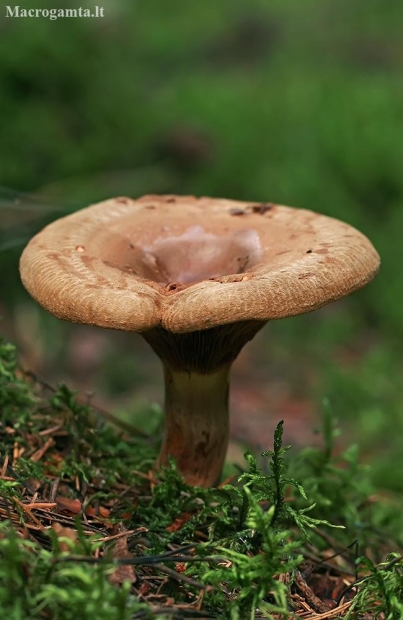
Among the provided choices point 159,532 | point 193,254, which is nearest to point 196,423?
point 159,532

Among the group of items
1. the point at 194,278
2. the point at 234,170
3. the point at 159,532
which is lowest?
the point at 234,170


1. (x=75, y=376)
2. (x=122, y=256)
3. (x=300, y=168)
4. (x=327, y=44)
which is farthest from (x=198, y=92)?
(x=122, y=256)

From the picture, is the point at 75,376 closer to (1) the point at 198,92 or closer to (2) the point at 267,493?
(2) the point at 267,493

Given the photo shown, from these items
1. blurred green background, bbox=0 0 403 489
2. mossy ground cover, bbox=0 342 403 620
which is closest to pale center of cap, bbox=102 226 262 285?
mossy ground cover, bbox=0 342 403 620

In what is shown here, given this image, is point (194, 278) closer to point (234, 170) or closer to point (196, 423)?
point (196, 423)

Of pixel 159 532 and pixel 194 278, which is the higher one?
pixel 194 278

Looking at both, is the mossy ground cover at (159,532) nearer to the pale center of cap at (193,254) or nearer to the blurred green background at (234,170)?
the pale center of cap at (193,254)

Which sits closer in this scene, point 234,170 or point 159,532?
point 159,532

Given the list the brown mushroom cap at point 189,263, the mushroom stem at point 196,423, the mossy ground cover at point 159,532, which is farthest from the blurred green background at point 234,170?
the mushroom stem at point 196,423

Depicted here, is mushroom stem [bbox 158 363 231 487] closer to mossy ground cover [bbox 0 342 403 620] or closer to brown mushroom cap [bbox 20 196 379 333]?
mossy ground cover [bbox 0 342 403 620]
